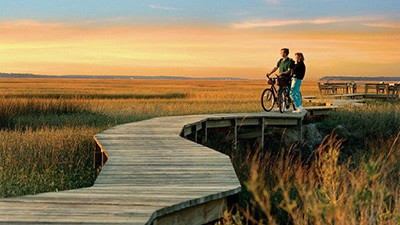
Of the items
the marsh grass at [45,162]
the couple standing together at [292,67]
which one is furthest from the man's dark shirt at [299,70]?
the marsh grass at [45,162]

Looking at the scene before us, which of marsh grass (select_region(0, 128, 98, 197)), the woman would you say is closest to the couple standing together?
the woman

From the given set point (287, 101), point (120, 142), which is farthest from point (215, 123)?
point (120, 142)

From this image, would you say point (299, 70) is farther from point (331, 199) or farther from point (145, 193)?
point (331, 199)

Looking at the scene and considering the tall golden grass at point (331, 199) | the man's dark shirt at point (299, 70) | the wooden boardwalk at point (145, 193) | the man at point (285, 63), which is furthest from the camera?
the man's dark shirt at point (299, 70)

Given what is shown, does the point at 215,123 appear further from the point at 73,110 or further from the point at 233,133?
the point at 73,110

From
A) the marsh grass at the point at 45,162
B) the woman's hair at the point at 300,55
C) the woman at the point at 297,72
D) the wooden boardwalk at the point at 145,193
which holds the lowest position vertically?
the marsh grass at the point at 45,162

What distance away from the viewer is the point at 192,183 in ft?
22.4

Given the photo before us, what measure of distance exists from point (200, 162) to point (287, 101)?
10.8 m

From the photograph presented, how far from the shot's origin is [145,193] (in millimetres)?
6078

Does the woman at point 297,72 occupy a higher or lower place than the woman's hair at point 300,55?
lower

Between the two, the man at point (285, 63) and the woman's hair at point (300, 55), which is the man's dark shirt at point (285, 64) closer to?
the man at point (285, 63)

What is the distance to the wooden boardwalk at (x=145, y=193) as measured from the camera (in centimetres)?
512

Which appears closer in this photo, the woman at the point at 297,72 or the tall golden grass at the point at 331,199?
the tall golden grass at the point at 331,199

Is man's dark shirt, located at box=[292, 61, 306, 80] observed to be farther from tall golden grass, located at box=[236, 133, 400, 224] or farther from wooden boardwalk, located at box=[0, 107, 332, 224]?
wooden boardwalk, located at box=[0, 107, 332, 224]
